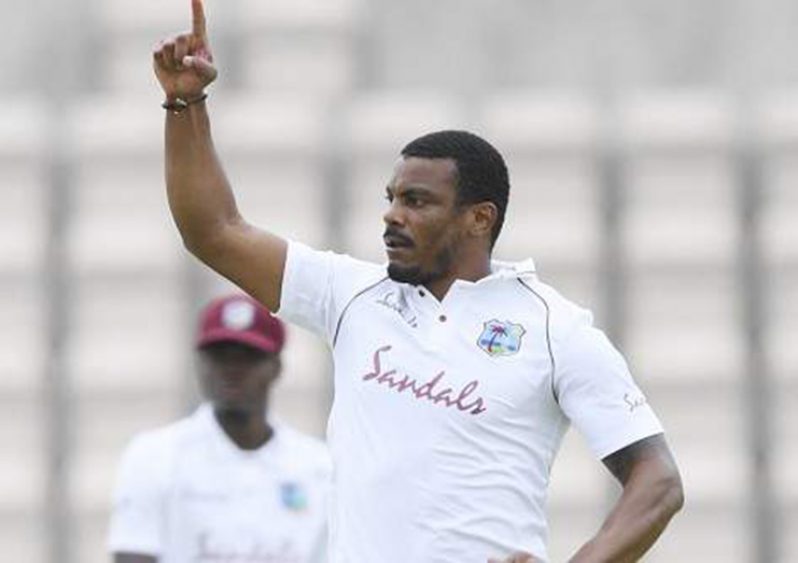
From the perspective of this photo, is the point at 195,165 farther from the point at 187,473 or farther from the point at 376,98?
the point at 376,98

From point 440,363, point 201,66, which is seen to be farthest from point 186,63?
point 440,363

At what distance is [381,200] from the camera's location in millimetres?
14922

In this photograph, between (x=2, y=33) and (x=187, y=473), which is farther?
(x=2, y=33)

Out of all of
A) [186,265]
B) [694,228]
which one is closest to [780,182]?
[694,228]

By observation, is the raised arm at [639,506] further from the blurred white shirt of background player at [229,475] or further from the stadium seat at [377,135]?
the stadium seat at [377,135]

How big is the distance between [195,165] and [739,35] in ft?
37.7

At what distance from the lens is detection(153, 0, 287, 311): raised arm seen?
4.98 meters

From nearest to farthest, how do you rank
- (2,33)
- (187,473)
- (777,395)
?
(187,473)
(777,395)
(2,33)

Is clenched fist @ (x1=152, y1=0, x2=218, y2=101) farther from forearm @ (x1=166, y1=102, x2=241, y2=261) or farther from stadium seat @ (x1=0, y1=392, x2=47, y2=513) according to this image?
stadium seat @ (x1=0, y1=392, x2=47, y2=513)

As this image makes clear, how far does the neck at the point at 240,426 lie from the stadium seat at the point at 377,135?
7.93 meters

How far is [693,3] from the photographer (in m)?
16.2

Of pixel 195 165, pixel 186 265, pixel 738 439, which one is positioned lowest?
pixel 738 439

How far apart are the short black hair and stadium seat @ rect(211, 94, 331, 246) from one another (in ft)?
33.9

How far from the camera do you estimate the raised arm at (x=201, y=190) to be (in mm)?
4980
